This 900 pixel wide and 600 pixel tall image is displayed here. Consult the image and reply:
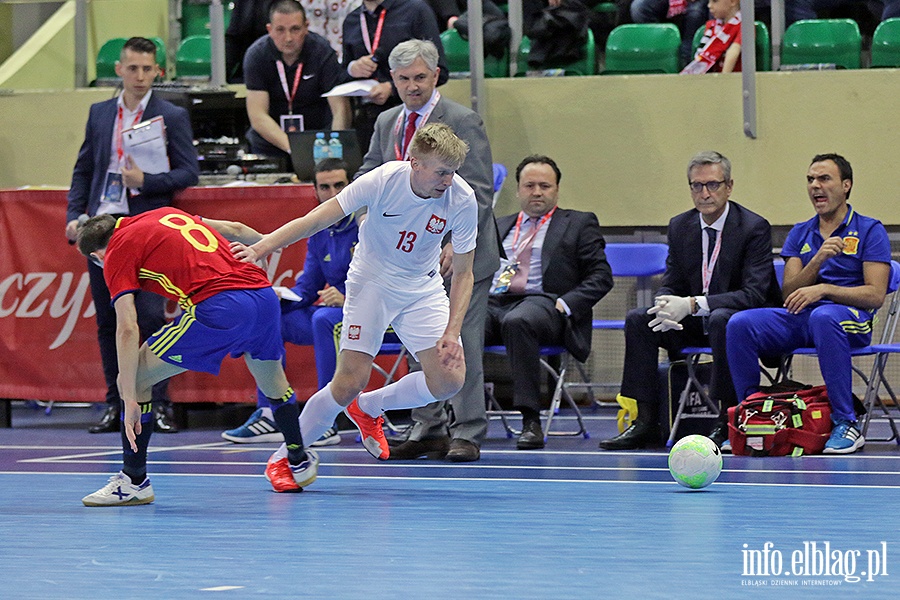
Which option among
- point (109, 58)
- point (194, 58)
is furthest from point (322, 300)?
point (109, 58)

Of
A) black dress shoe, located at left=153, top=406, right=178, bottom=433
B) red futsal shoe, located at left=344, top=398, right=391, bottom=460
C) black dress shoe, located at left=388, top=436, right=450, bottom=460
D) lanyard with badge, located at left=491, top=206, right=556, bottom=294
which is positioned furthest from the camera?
black dress shoe, located at left=153, top=406, right=178, bottom=433

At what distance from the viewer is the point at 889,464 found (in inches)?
278

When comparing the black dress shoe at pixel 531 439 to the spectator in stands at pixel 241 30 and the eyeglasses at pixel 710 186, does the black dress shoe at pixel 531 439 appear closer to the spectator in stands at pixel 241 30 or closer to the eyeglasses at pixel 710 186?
the eyeglasses at pixel 710 186

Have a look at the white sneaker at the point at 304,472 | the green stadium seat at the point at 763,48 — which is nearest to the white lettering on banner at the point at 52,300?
the white sneaker at the point at 304,472

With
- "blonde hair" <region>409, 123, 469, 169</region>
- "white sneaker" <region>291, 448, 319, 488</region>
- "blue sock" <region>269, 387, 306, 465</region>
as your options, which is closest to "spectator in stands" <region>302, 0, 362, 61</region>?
"blonde hair" <region>409, 123, 469, 169</region>

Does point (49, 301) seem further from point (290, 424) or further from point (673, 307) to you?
point (673, 307)

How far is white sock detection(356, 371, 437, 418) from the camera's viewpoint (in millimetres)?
6781

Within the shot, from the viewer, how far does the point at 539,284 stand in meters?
8.77

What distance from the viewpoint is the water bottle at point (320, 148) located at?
9047 mm

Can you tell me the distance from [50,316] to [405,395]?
13.5 ft

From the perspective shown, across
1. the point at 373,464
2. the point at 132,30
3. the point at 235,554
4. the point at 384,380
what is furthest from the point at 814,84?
the point at 235,554

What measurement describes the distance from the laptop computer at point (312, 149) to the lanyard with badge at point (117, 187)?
43.1 inches

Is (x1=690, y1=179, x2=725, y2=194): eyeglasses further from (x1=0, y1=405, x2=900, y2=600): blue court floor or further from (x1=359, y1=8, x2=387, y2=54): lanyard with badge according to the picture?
(x1=359, y1=8, x2=387, y2=54): lanyard with badge

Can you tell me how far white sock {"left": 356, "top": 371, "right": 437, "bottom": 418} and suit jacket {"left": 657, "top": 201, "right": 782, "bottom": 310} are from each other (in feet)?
6.89
